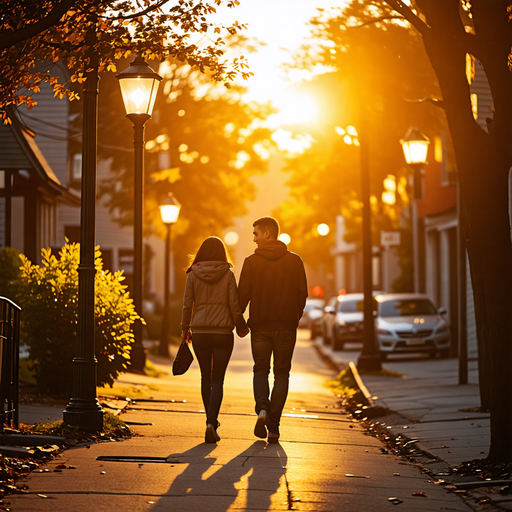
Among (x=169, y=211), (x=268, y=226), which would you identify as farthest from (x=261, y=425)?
(x=169, y=211)

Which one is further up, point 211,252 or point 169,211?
point 169,211

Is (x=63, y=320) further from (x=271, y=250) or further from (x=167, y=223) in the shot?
(x=167, y=223)

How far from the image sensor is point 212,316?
877 centimetres

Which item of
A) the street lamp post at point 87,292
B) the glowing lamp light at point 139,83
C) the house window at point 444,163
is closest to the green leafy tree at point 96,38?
the street lamp post at point 87,292

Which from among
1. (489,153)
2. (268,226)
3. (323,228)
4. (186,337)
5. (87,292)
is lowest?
(186,337)

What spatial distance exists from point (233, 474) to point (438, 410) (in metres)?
5.54

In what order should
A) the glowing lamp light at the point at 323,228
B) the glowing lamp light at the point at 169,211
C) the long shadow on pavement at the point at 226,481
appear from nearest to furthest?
1. the long shadow on pavement at the point at 226,481
2. the glowing lamp light at the point at 169,211
3. the glowing lamp light at the point at 323,228

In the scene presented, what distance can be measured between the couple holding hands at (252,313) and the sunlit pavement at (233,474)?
392 mm

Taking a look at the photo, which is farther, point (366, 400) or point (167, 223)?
point (167, 223)

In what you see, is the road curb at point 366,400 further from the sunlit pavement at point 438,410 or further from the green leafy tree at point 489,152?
the green leafy tree at point 489,152

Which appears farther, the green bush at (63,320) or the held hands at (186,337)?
the green bush at (63,320)

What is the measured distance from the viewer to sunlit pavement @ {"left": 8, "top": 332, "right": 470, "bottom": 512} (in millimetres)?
6191

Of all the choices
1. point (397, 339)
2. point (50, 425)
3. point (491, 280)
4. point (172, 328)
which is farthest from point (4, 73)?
point (172, 328)

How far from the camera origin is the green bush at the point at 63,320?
11.8 m
